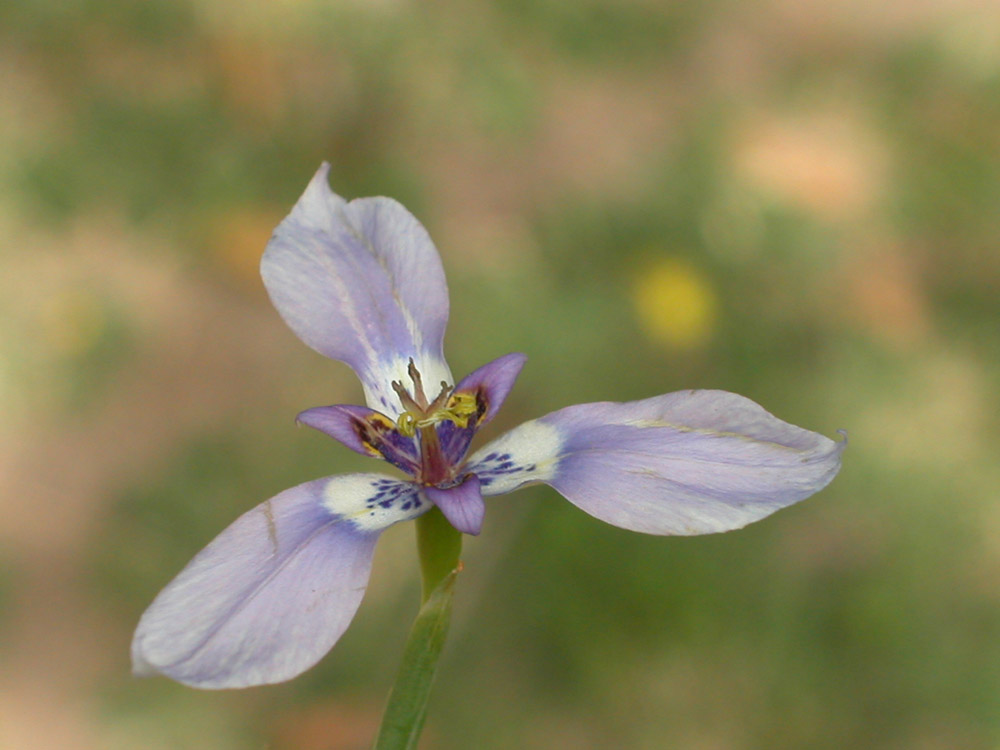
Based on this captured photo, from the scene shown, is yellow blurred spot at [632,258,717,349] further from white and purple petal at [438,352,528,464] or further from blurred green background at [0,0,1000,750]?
white and purple petal at [438,352,528,464]

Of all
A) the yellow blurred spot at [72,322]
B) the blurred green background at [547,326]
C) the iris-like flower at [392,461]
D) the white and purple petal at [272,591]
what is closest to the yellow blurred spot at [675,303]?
the blurred green background at [547,326]

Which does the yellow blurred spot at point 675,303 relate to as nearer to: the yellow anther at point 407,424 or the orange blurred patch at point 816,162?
the orange blurred patch at point 816,162

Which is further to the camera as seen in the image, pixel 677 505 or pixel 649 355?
pixel 649 355

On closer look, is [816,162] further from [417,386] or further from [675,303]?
[417,386]

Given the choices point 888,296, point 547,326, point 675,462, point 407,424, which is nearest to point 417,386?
point 407,424

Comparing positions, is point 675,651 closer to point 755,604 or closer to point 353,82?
point 755,604

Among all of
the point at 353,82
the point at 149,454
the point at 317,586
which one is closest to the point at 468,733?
the point at 149,454
